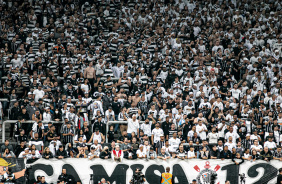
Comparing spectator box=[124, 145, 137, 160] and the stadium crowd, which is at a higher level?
the stadium crowd

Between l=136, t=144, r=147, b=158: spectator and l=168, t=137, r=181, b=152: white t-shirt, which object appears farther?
l=168, t=137, r=181, b=152: white t-shirt

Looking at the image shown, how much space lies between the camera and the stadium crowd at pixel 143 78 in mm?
23516

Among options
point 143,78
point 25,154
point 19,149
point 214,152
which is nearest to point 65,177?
point 25,154

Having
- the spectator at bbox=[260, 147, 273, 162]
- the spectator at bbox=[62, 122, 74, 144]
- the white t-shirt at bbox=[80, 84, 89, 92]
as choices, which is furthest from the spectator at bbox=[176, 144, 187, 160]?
the white t-shirt at bbox=[80, 84, 89, 92]

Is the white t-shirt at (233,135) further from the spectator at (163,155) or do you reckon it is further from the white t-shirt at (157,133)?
the spectator at (163,155)

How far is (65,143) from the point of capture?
2356cm

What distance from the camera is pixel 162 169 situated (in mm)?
22438

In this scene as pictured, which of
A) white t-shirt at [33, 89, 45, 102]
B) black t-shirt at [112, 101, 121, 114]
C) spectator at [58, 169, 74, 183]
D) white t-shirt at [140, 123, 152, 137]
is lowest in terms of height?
spectator at [58, 169, 74, 183]

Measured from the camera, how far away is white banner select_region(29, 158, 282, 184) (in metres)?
22.2

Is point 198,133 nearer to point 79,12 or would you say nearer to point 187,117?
point 187,117

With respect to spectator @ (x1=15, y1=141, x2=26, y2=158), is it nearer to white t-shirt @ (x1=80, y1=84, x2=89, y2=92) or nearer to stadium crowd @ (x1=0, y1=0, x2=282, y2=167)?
stadium crowd @ (x1=0, y1=0, x2=282, y2=167)

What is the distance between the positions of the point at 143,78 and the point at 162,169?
6.09m

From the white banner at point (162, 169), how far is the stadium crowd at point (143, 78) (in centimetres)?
32

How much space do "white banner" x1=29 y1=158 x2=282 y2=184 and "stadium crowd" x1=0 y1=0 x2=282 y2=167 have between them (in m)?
0.32
